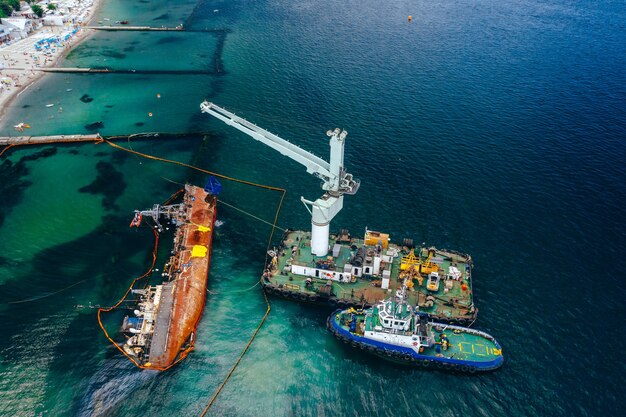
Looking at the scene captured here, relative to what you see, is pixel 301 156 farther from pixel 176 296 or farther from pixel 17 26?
pixel 17 26

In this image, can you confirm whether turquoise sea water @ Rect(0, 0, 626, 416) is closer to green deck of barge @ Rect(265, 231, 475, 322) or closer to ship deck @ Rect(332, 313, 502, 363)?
ship deck @ Rect(332, 313, 502, 363)

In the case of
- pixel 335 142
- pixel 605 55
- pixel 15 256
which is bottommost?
pixel 15 256

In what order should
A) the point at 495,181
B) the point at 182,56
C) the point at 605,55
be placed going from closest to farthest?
the point at 495,181 < the point at 605,55 < the point at 182,56

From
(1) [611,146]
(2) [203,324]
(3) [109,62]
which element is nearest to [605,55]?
(1) [611,146]

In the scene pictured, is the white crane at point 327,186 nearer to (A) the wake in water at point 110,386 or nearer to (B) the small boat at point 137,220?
(B) the small boat at point 137,220

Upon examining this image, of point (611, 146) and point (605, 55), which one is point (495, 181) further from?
point (605, 55)

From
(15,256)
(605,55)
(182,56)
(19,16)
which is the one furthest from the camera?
(19,16)
